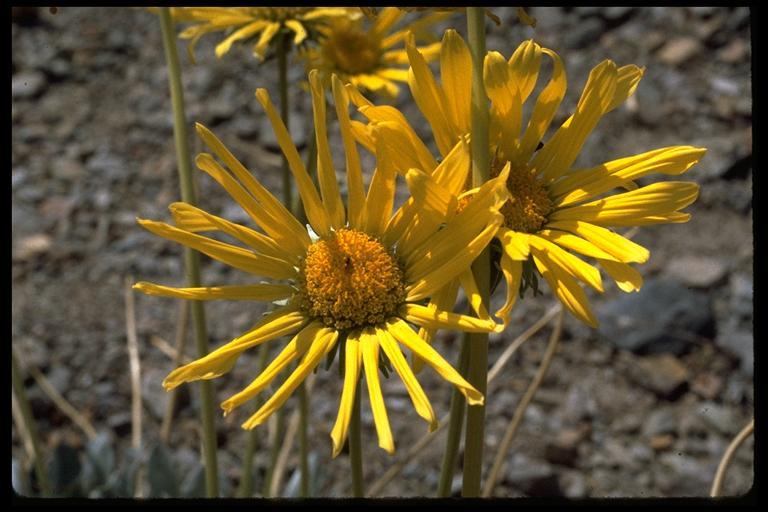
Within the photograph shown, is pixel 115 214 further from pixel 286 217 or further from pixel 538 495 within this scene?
pixel 286 217

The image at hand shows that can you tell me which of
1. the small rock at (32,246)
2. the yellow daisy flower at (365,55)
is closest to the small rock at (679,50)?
the yellow daisy flower at (365,55)

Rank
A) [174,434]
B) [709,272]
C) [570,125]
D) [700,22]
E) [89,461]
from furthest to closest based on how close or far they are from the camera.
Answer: [700,22]
[709,272]
[174,434]
[89,461]
[570,125]

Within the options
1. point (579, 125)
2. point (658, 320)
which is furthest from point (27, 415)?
point (658, 320)

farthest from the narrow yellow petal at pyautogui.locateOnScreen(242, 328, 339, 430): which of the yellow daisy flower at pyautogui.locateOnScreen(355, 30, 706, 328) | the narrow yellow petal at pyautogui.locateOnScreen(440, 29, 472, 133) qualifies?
the narrow yellow petal at pyautogui.locateOnScreen(440, 29, 472, 133)

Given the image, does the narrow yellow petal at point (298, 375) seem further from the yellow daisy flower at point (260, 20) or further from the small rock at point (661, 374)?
the small rock at point (661, 374)

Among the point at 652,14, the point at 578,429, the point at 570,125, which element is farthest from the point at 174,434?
the point at 652,14
